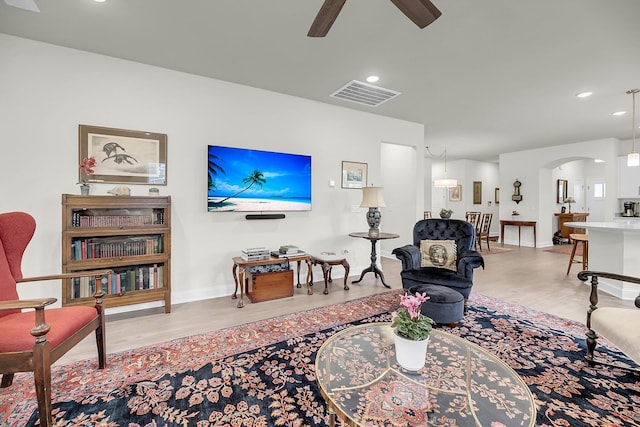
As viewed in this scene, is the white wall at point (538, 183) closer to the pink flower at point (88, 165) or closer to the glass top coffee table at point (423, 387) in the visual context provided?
the glass top coffee table at point (423, 387)

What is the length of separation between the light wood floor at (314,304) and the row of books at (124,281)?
321 mm

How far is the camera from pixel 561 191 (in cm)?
848

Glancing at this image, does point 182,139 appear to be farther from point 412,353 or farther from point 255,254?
point 412,353

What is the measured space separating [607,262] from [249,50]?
5.11m

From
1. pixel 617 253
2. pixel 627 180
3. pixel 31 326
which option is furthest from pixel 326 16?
pixel 627 180

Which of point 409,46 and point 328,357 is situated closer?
point 328,357

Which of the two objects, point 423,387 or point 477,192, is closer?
point 423,387

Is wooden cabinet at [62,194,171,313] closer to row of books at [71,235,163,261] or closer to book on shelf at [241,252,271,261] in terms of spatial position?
Answer: row of books at [71,235,163,261]

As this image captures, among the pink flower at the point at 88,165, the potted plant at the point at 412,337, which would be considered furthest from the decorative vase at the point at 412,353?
the pink flower at the point at 88,165

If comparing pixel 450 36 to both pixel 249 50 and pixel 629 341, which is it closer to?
pixel 249 50

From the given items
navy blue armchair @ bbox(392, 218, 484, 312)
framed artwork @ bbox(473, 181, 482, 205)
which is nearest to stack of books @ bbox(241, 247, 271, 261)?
navy blue armchair @ bbox(392, 218, 484, 312)

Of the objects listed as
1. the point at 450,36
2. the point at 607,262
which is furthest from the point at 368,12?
the point at 607,262

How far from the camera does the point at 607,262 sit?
371cm

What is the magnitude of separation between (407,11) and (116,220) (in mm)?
3098
